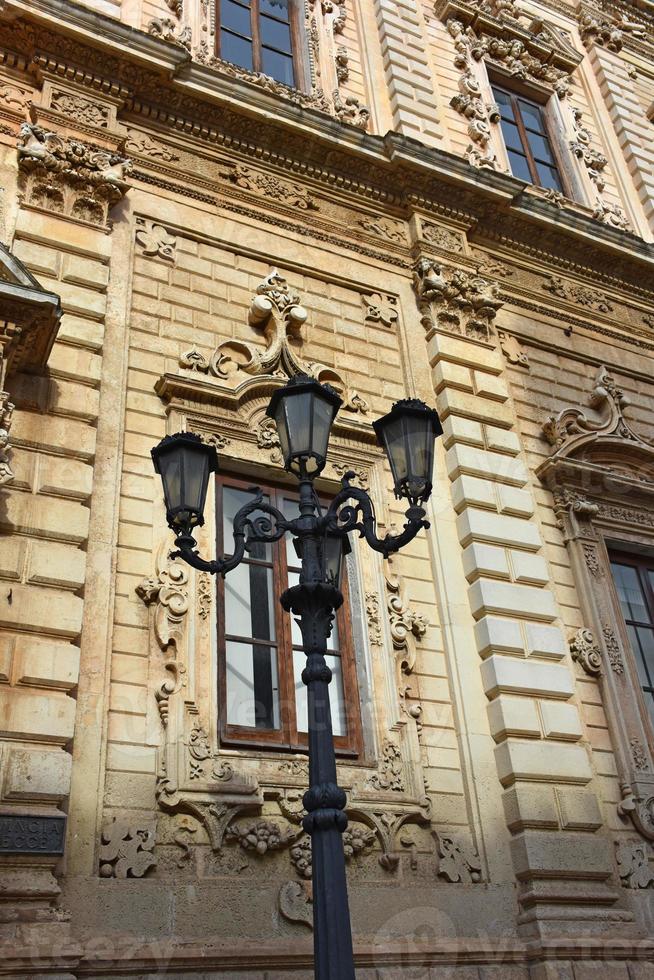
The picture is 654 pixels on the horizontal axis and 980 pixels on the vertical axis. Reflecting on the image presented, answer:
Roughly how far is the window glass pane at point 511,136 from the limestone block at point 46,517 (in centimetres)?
867

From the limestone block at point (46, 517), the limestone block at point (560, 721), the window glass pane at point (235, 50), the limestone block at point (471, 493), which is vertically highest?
the window glass pane at point (235, 50)

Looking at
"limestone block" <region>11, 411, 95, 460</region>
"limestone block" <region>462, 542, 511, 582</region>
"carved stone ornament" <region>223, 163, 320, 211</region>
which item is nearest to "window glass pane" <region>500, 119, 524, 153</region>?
"carved stone ornament" <region>223, 163, 320, 211</region>

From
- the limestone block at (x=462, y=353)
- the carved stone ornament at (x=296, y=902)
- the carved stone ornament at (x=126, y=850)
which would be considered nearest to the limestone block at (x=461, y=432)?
the limestone block at (x=462, y=353)

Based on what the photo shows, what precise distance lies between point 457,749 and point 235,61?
8.03m

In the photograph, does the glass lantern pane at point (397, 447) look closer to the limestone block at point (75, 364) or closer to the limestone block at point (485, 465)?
the limestone block at point (75, 364)

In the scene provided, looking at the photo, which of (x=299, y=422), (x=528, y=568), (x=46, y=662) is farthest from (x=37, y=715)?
(x=528, y=568)

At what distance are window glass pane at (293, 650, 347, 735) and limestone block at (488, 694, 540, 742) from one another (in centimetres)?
125

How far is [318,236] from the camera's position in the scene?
1032 centimetres

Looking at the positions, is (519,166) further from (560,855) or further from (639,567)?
(560,855)

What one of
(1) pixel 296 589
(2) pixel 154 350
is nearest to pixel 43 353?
(2) pixel 154 350

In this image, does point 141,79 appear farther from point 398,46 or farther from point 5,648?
point 5,648

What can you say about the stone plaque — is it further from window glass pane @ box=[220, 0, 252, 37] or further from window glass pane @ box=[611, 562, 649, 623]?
window glass pane @ box=[220, 0, 252, 37]

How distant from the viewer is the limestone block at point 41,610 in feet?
21.7

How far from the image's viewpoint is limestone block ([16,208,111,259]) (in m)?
8.30
